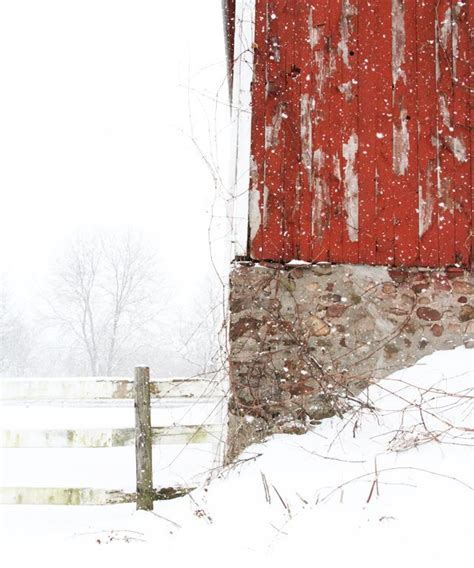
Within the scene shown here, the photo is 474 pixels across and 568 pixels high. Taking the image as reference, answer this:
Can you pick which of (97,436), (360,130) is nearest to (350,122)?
(360,130)

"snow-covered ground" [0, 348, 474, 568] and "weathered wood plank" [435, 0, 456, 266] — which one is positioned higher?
"weathered wood plank" [435, 0, 456, 266]

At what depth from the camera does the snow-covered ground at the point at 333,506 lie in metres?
2.56

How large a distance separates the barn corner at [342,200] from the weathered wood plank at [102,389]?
0.44m

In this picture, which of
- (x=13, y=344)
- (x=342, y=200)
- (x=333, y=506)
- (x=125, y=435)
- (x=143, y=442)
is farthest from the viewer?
(x=13, y=344)

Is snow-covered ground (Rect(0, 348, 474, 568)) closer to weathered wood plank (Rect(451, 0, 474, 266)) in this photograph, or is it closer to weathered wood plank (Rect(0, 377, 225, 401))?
weathered wood plank (Rect(0, 377, 225, 401))

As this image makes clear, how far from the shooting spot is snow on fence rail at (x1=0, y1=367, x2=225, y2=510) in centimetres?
448

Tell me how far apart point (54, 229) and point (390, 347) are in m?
35.9

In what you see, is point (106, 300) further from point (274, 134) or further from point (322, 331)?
point (322, 331)

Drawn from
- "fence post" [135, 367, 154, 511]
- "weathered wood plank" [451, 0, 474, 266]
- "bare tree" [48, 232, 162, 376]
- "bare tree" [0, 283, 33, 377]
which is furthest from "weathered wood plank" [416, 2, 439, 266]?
"bare tree" [0, 283, 33, 377]

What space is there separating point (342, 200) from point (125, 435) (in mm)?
2729

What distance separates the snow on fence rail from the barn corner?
17.3 inches

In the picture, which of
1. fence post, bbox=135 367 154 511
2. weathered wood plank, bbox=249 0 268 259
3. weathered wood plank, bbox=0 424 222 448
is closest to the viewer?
fence post, bbox=135 367 154 511

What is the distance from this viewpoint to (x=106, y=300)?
1129 inches

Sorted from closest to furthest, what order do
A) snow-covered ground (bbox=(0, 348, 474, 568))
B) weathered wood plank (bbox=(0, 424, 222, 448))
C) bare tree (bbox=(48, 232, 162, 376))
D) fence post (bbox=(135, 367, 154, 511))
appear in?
snow-covered ground (bbox=(0, 348, 474, 568)), fence post (bbox=(135, 367, 154, 511)), weathered wood plank (bbox=(0, 424, 222, 448)), bare tree (bbox=(48, 232, 162, 376))
